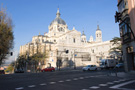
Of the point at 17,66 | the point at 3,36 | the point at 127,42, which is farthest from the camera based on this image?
the point at 17,66

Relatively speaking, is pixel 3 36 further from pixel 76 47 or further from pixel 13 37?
pixel 76 47

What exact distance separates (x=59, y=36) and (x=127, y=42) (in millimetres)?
67442

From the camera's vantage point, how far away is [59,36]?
8475 centimetres

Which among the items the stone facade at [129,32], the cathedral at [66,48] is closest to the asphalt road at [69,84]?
the stone facade at [129,32]

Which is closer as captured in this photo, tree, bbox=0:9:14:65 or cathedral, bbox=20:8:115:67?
tree, bbox=0:9:14:65

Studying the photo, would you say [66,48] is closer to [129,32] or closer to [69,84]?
[129,32]

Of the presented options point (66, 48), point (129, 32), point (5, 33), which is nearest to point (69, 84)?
point (129, 32)

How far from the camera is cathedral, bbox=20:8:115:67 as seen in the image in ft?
185

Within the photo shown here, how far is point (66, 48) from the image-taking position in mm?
72438

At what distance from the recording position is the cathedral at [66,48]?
185 ft

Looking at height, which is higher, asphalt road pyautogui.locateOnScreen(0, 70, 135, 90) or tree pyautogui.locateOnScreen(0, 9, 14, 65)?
tree pyautogui.locateOnScreen(0, 9, 14, 65)

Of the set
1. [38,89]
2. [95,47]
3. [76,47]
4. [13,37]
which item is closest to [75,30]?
[76,47]

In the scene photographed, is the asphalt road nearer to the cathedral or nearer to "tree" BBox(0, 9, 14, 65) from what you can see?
"tree" BBox(0, 9, 14, 65)

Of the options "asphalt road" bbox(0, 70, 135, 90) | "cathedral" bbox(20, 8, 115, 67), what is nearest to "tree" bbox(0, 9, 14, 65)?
"asphalt road" bbox(0, 70, 135, 90)
